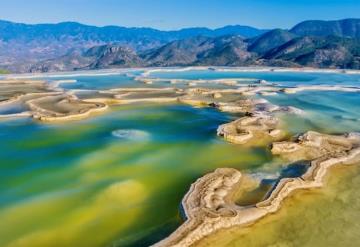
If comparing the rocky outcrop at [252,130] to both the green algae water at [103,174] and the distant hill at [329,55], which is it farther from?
the distant hill at [329,55]

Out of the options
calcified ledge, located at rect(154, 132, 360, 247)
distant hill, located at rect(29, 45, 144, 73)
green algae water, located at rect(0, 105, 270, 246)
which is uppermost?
calcified ledge, located at rect(154, 132, 360, 247)

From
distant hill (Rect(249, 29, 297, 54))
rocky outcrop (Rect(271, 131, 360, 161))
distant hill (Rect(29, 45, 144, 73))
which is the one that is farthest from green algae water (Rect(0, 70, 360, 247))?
distant hill (Rect(249, 29, 297, 54))

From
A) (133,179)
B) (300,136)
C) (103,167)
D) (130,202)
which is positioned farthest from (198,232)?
(300,136)

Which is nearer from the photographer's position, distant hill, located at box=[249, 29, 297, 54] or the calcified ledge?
the calcified ledge

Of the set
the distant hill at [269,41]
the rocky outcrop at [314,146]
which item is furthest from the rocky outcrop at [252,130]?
the distant hill at [269,41]

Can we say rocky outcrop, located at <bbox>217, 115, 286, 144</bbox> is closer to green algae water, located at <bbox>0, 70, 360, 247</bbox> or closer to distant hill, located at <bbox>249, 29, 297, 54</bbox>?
green algae water, located at <bbox>0, 70, 360, 247</bbox>

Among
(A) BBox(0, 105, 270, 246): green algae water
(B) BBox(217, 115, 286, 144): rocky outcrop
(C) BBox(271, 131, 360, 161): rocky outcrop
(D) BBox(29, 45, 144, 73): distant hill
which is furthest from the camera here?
(D) BBox(29, 45, 144, 73): distant hill

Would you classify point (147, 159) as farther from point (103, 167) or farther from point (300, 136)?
point (300, 136)
